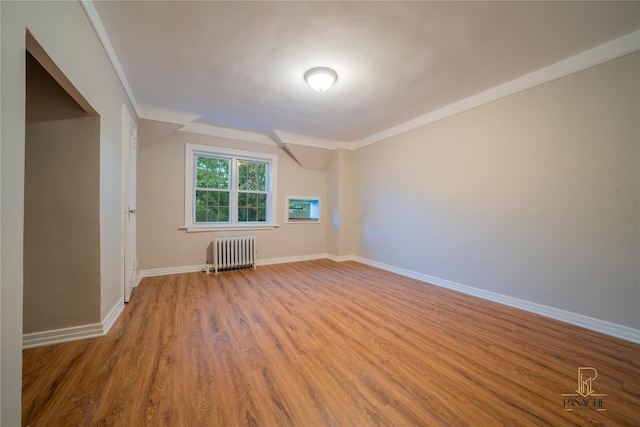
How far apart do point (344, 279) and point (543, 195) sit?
8.59 ft

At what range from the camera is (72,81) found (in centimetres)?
147

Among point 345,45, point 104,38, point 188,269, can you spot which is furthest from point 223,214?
point 345,45

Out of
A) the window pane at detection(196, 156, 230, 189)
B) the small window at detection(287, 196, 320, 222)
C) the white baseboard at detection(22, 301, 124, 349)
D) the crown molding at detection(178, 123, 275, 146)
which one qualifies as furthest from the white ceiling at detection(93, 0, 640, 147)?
the white baseboard at detection(22, 301, 124, 349)

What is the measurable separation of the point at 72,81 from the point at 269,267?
355 cm

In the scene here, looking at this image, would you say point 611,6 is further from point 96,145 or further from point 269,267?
point 269,267

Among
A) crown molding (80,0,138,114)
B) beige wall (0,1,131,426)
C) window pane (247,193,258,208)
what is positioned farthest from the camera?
window pane (247,193,258,208)

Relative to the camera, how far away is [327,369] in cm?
156

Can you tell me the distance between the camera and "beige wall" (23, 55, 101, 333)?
68.7 inches

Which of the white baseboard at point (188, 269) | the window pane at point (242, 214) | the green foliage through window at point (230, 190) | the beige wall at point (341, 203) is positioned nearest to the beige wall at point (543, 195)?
the beige wall at point (341, 203)

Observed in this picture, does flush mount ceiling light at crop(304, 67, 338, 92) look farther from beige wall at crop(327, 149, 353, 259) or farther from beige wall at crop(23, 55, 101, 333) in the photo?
beige wall at crop(327, 149, 353, 259)

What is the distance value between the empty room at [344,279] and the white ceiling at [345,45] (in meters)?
0.02

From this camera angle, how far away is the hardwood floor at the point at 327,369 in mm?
1211

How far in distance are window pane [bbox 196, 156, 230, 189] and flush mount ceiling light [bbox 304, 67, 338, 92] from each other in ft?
8.50

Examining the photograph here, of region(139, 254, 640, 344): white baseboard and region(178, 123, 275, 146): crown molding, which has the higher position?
region(178, 123, 275, 146): crown molding
